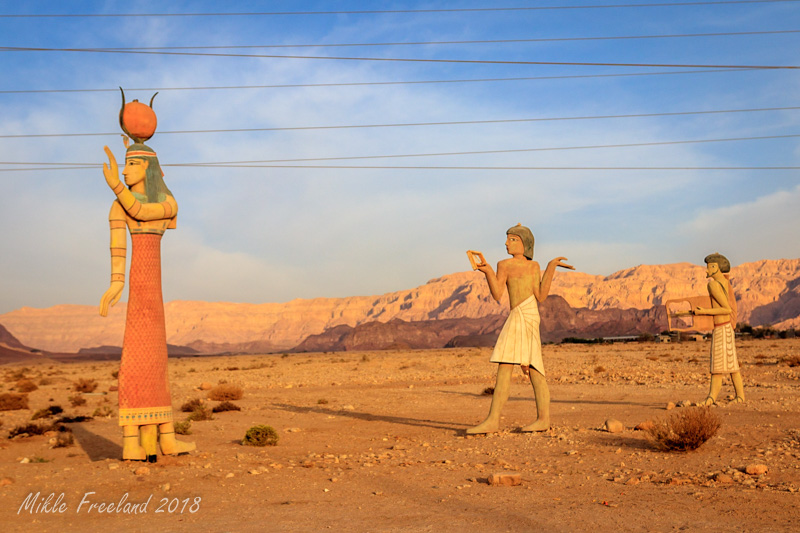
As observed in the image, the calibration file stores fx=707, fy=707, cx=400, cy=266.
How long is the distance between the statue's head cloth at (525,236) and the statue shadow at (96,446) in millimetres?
7721

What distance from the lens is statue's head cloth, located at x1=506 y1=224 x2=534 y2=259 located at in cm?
1277

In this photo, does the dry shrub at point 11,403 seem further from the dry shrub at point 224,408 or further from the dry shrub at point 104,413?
the dry shrub at point 224,408

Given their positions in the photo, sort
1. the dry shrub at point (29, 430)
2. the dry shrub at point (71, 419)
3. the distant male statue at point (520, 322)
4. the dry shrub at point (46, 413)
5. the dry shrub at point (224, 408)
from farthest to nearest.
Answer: the dry shrub at point (224, 408) < the dry shrub at point (46, 413) < the dry shrub at point (71, 419) < the dry shrub at point (29, 430) < the distant male statue at point (520, 322)

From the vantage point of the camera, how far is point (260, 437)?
1269cm

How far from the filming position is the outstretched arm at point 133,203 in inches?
392

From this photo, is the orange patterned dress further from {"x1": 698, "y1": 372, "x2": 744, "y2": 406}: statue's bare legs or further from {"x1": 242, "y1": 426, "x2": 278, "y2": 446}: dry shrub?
{"x1": 698, "y1": 372, "x2": 744, "y2": 406}: statue's bare legs

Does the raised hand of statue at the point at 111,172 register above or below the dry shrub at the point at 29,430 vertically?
above

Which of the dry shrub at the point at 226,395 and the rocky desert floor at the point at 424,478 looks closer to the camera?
the rocky desert floor at the point at 424,478

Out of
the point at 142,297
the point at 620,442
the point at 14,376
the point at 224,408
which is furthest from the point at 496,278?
the point at 14,376

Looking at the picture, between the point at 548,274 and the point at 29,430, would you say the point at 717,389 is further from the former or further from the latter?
A: the point at 29,430

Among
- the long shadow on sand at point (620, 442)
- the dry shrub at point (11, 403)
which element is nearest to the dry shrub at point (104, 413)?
the dry shrub at point (11, 403)

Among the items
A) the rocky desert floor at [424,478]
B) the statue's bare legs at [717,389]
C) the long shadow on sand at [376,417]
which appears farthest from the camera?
the statue's bare legs at [717,389]

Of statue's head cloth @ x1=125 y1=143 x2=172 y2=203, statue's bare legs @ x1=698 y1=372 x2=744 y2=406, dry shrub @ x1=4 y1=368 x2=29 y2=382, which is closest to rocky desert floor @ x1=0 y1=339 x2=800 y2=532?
statue's bare legs @ x1=698 y1=372 x2=744 y2=406

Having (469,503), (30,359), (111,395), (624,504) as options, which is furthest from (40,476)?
(30,359)
